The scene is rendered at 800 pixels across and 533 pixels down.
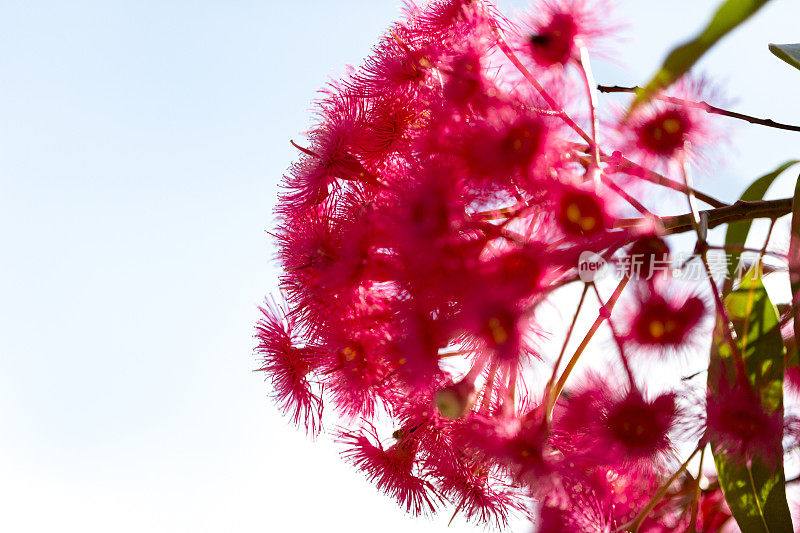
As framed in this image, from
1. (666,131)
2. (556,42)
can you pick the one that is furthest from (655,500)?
(556,42)

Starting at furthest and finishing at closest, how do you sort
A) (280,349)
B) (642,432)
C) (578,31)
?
(280,349)
(578,31)
(642,432)

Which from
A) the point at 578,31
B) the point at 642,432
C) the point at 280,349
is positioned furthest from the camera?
the point at 280,349

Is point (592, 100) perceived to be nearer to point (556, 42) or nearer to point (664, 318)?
point (556, 42)

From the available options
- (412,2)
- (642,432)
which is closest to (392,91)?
(412,2)

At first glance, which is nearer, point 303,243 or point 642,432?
point 642,432

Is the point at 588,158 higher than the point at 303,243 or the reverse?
higher

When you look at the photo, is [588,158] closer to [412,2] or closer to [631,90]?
[631,90]

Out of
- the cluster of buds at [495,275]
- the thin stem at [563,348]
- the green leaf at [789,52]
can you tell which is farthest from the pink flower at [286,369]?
the green leaf at [789,52]
